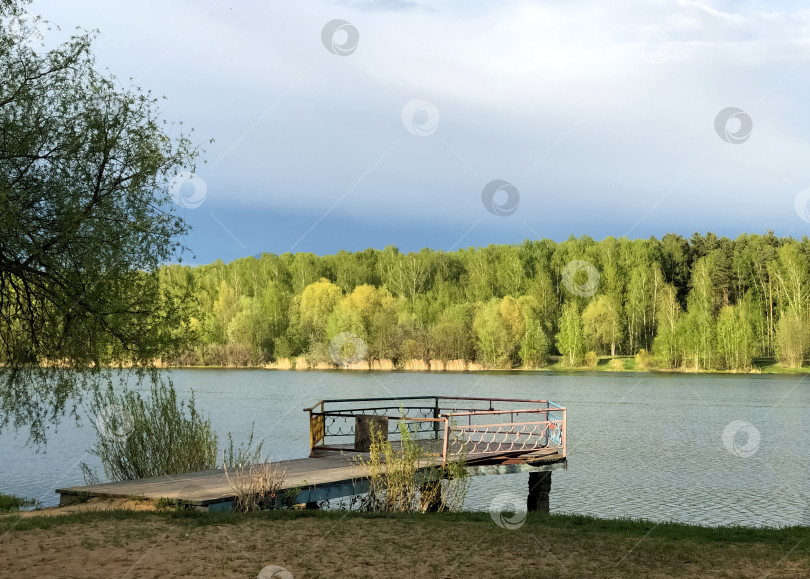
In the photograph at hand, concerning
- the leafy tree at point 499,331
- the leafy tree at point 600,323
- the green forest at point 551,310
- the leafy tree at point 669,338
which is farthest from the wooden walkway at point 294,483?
the leafy tree at point 600,323

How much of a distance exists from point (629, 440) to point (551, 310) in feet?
194

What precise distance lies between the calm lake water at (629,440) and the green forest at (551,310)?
32.6 feet

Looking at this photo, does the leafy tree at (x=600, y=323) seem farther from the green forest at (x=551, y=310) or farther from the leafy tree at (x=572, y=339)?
the leafy tree at (x=572, y=339)

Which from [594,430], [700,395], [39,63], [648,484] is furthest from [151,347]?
[700,395]

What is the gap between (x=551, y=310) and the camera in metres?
93.4

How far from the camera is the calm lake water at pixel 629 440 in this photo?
21.6 m

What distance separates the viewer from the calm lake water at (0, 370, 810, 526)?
70.8ft

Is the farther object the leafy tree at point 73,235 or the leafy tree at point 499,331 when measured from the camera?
the leafy tree at point 499,331

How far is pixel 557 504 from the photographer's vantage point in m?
21.0

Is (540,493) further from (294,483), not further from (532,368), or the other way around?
(532,368)

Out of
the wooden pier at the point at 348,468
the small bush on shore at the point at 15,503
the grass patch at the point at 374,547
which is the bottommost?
the small bush on shore at the point at 15,503

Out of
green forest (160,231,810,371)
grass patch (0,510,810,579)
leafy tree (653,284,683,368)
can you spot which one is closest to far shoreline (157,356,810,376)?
green forest (160,231,810,371)

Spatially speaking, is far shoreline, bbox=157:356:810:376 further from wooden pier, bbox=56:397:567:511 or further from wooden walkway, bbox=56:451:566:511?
wooden walkway, bbox=56:451:566:511

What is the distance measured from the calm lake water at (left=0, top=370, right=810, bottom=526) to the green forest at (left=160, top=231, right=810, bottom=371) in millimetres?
9950
